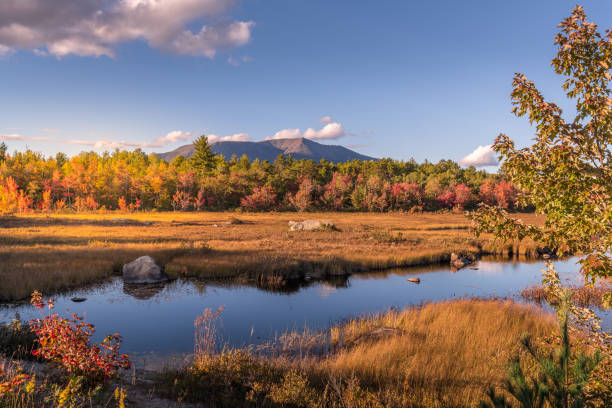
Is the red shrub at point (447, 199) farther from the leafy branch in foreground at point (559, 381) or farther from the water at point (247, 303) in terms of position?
the leafy branch in foreground at point (559, 381)

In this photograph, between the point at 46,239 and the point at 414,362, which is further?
the point at 46,239

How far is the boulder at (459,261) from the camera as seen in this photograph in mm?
29859

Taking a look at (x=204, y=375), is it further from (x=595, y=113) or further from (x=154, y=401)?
(x=595, y=113)

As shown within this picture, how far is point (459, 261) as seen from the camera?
3027 cm

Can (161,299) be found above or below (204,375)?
below

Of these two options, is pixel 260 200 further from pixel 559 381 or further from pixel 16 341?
pixel 559 381

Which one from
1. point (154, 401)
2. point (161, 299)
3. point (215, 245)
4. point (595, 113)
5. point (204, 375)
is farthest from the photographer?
point (215, 245)

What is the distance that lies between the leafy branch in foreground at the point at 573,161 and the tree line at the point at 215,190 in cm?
7896

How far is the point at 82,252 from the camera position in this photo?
2648 cm

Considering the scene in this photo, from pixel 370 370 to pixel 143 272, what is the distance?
57.0 ft

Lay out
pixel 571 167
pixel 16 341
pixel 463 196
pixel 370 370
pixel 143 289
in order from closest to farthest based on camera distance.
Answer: pixel 571 167, pixel 370 370, pixel 16 341, pixel 143 289, pixel 463 196

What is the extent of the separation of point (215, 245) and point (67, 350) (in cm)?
2526

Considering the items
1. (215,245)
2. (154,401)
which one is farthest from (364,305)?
(215,245)

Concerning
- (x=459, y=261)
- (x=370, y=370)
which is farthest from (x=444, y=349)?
(x=459, y=261)
